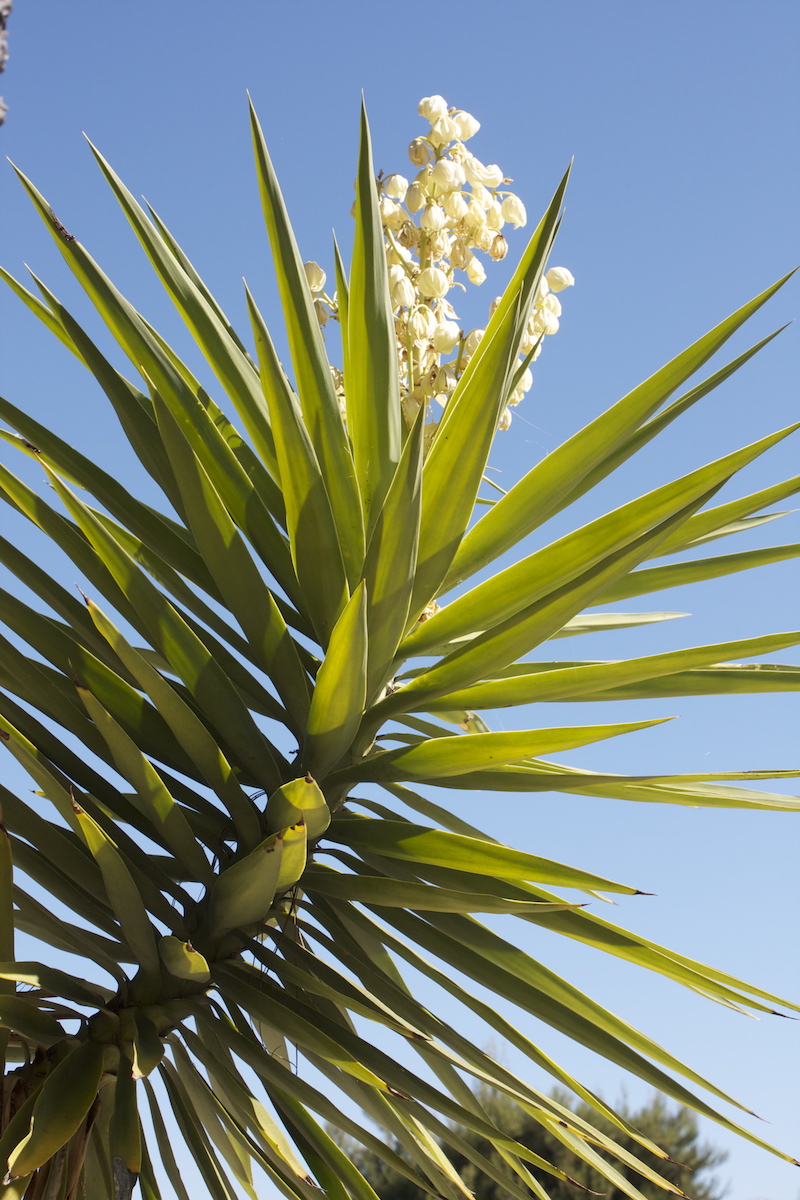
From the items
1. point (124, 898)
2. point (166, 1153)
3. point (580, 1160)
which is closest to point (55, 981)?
point (124, 898)

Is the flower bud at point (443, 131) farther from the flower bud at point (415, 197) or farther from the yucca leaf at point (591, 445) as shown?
the yucca leaf at point (591, 445)

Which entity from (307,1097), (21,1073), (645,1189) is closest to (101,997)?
(21,1073)

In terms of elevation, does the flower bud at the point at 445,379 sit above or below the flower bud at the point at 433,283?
below

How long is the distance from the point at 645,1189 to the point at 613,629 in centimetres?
583

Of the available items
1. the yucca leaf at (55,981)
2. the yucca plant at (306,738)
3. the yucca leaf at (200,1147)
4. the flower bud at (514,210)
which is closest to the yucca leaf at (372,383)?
the yucca plant at (306,738)

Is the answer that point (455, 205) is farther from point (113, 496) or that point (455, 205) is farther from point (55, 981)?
point (55, 981)

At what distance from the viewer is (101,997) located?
3.55 feet

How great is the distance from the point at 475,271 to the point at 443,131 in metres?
0.25

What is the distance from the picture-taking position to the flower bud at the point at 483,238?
68.4 inches

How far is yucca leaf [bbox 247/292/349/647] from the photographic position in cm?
121

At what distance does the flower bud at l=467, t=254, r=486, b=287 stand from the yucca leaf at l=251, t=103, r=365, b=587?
0.56 meters

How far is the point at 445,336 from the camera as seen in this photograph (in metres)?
1.63

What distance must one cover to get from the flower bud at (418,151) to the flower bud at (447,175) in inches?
2.3

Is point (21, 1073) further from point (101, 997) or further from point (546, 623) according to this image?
point (546, 623)
